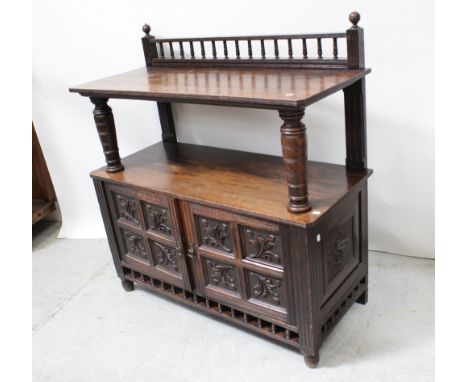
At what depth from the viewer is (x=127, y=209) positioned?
2.27m

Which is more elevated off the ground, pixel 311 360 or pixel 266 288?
pixel 266 288

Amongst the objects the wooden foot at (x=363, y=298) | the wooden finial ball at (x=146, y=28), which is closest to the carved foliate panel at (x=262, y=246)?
the wooden foot at (x=363, y=298)

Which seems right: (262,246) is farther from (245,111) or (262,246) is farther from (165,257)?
(245,111)

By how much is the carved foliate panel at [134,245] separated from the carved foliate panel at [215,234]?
0.44 m

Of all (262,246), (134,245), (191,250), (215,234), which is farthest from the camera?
(134,245)

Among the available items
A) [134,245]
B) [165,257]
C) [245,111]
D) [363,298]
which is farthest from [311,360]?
[245,111]

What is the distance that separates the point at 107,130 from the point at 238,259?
87 cm

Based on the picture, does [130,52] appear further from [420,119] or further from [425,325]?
[425,325]

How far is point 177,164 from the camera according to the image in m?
2.31

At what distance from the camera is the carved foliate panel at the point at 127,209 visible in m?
2.23

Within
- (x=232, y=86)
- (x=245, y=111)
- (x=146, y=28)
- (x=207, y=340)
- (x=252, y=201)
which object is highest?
(x=146, y=28)

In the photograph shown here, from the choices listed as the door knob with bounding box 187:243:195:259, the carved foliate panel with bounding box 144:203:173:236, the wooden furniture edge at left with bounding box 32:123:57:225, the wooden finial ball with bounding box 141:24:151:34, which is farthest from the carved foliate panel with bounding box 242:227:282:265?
the wooden furniture edge at left with bounding box 32:123:57:225

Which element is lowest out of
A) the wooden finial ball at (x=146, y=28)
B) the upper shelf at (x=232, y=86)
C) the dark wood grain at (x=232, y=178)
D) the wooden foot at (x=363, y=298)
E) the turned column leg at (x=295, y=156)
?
the wooden foot at (x=363, y=298)

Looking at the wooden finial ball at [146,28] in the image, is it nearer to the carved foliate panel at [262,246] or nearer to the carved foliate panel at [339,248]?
the carved foliate panel at [262,246]
